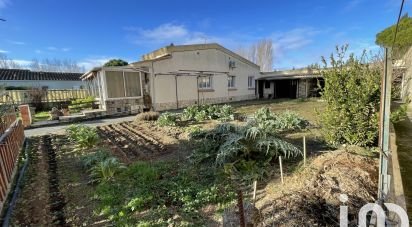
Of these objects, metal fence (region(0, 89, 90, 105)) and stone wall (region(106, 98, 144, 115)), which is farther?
metal fence (region(0, 89, 90, 105))

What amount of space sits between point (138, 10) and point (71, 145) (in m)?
13.5

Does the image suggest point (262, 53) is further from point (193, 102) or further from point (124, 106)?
point (124, 106)

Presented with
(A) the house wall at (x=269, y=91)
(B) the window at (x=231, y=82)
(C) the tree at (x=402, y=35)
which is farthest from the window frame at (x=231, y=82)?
(C) the tree at (x=402, y=35)

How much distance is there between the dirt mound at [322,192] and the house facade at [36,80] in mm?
24000

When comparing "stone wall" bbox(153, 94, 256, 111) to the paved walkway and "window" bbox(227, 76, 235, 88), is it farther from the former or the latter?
the paved walkway

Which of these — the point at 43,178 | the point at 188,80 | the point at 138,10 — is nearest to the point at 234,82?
the point at 188,80

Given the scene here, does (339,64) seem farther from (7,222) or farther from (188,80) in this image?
(188,80)

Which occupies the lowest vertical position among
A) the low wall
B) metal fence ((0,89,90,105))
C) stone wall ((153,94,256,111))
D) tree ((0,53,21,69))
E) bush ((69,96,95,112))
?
the low wall

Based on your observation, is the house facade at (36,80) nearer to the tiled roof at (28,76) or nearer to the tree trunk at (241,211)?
the tiled roof at (28,76)

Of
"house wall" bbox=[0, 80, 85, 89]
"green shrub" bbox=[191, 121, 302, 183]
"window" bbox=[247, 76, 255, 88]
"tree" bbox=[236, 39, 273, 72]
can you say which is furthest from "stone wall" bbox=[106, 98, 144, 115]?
"tree" bbox=[236, 39, 273, 72]

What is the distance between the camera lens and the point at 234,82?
20656mm

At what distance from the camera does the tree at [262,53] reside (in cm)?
4525

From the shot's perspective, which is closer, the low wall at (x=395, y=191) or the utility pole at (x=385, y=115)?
the utility pole at (x=385, y=115)

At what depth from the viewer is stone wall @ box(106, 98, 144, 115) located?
1310cm
